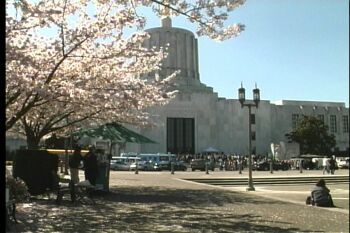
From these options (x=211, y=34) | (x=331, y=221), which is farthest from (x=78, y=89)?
(x=331, y=221)

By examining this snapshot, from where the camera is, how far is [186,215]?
40.9 feet

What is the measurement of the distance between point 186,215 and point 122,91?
491 centimetres

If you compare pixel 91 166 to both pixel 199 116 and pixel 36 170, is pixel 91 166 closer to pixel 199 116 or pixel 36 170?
pixel 36 170

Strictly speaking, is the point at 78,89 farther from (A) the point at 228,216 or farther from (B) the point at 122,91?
(A) the point at 228,216

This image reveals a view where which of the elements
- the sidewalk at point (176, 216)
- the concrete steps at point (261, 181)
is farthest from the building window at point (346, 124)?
the sidewalk at point (176, 216)

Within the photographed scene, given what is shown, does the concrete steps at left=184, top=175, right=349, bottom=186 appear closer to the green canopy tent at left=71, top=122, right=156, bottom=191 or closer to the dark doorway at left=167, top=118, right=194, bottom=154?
the green canopy tent at left=71, top=122, right=156, bottom=191

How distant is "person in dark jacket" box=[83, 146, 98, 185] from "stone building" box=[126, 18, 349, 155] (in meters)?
67.9

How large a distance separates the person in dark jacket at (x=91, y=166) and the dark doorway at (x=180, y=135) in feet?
239

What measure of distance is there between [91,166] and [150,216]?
16.6 ft

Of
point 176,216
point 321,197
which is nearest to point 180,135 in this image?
point 321,197

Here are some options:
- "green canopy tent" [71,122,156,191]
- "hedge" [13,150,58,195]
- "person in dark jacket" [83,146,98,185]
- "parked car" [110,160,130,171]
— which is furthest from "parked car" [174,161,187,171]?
"hedge" [13,150,58,195]

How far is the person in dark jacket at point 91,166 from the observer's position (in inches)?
654

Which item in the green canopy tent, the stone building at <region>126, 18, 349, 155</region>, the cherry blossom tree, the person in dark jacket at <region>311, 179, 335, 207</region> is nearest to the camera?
the cherry blossom tree

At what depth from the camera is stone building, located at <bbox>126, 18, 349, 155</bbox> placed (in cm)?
8981
